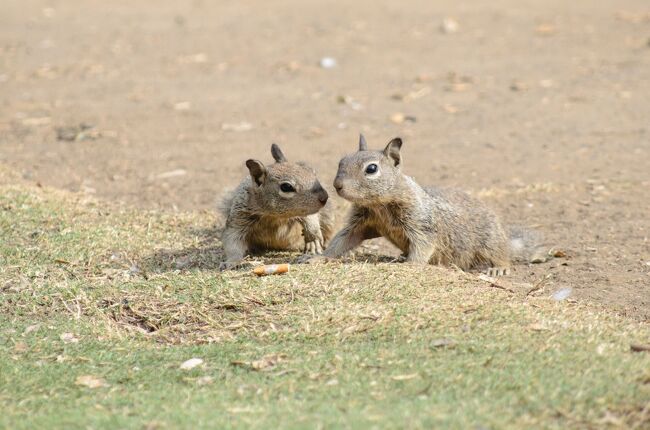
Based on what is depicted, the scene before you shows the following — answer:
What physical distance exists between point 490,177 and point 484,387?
203 inches

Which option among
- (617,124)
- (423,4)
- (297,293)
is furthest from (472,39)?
(297,293)

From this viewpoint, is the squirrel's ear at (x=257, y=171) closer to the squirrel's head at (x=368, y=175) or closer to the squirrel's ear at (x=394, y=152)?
the squirrel's head at (x=368, y=175)

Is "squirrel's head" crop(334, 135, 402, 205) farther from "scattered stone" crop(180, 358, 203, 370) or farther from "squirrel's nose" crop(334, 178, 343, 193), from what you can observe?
"scattered stone" crop(180, 358, 203, 370)

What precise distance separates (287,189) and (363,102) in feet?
19.9

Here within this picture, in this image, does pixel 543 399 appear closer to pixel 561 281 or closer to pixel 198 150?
pixel 561 281

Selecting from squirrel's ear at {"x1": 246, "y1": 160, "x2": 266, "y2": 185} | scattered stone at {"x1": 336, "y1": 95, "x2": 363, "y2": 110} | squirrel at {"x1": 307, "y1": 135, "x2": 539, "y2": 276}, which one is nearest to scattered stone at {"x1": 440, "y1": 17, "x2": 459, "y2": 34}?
scattered stone at {"x1": 336, "y1": 95, "x2": 363, "y2": 110}

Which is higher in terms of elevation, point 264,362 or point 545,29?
point 545,29

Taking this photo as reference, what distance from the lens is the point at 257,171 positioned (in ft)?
21.5

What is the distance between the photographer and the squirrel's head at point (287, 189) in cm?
633

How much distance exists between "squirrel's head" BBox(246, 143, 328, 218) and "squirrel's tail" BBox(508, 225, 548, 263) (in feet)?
5.13

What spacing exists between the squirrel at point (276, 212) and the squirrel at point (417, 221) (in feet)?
0.81

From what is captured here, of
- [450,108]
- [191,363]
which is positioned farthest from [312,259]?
[450,108]

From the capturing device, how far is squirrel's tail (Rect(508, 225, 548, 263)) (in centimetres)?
704

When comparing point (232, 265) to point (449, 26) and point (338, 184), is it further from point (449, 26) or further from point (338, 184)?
point (449, 26)
